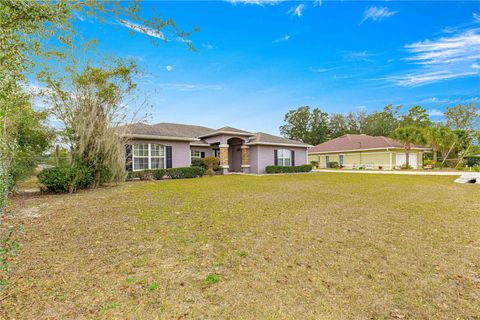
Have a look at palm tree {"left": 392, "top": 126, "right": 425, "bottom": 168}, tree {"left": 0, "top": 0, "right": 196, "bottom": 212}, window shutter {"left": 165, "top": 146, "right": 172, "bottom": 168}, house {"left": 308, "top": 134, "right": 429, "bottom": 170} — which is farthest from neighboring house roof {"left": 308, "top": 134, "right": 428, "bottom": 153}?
tree {"left": 0, "top": 0, "right": 196, "bottom": 212}

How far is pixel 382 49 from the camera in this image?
16.5 m

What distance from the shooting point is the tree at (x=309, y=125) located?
47.3 metres

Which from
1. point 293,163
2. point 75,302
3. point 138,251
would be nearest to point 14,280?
point 75,302

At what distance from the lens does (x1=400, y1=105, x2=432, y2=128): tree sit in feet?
142

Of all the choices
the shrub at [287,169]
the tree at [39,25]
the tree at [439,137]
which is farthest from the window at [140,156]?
the tree at [439,137]

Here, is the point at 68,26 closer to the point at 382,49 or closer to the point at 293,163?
the point at 382,49

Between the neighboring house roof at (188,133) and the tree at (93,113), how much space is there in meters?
1.64

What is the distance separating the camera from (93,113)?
10180mm

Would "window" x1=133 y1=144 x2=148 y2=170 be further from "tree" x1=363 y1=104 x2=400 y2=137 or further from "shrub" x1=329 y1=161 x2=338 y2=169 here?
"tree" x1=363 y1=104 x2=400 y2=137

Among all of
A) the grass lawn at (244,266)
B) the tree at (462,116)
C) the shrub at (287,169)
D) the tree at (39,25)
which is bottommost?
the grass lawn at (244,266)

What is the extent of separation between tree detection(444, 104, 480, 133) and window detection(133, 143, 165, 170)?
46068 millimetres

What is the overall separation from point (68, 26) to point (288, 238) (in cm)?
457

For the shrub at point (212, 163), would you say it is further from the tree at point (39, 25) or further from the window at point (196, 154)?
the tree at point (39, 25)

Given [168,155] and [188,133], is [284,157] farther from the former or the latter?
[168,155]
